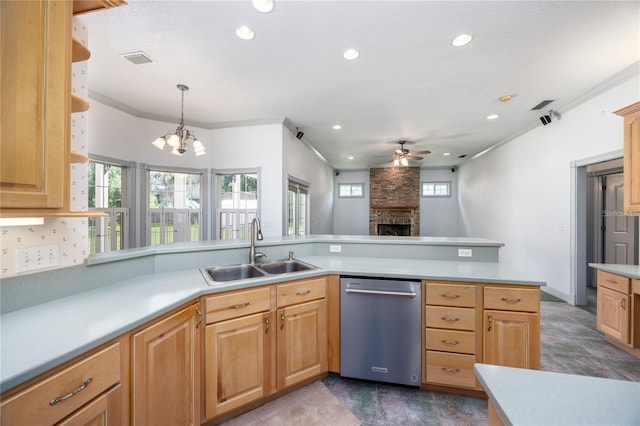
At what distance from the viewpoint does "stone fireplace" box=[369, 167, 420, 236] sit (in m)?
8.21

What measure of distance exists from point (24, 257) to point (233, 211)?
3409mm

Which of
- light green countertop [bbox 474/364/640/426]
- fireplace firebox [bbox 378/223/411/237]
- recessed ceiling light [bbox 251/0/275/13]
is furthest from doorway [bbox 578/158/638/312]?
recessed ceiling light [bbox 251/0/275/13]

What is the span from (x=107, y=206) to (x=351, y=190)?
6.77m

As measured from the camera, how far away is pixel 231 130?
4.48m

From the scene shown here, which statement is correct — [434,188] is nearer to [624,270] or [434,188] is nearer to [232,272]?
[624,270]

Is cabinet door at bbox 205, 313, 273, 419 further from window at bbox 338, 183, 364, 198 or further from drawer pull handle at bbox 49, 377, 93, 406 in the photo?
window at bbox 338, 183, 364, 198

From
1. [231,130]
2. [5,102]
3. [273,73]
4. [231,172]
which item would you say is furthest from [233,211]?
[5,102]

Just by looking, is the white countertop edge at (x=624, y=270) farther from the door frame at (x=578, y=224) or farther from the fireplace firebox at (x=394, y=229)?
the fireplace firebox at (x=394, y=229)

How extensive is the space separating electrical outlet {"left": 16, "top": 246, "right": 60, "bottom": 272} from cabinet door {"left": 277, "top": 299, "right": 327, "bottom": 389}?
4.18ft

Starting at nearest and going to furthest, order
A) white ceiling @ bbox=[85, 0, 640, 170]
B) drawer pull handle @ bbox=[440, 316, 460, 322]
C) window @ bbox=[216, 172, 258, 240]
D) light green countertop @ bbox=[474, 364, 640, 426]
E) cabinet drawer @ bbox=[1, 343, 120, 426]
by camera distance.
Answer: light green countertop @ bbox=[474, 364, 640, 426], cabinet drawer @ bbox=[1, 343, 120, 426], drawer pull handle @ bbox=[440, 316, 460, 322], white ceiling @ bbox=[85, 0, 640, 170], window @ bbox=[216, 172, 258, 240]

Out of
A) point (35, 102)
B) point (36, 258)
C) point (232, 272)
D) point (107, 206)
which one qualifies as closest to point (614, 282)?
point (232, 272)

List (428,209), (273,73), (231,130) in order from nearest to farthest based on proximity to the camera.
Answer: (273,73) → (231,130) → (428,209)

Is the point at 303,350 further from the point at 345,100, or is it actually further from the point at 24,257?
the point at 345,100

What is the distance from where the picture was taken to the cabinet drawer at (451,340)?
1.82 meters
